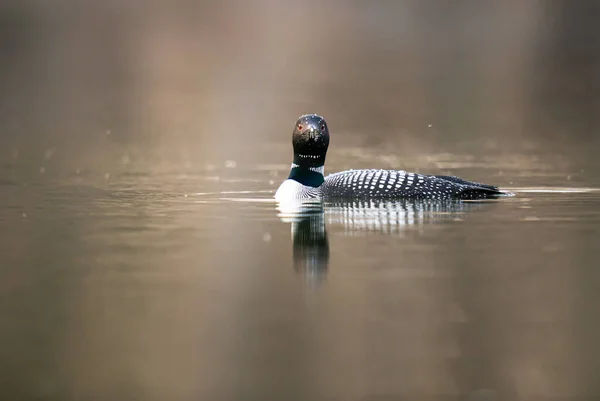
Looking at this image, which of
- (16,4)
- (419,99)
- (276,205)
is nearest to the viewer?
(276,205)

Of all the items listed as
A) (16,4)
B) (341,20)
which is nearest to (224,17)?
(341,20)

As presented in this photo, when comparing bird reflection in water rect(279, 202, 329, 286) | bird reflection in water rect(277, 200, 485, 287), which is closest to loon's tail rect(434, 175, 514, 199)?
bird reflection in water rect(277, 200, 485, 287)

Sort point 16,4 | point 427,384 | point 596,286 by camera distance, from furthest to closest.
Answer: point 16,4, point 596,286, point 427,384

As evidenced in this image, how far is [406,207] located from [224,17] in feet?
90.9

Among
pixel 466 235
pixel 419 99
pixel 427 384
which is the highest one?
pixel 419 99

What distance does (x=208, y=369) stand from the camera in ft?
14.9

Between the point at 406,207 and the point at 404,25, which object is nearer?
the point at 406,207

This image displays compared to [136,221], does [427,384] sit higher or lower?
lower

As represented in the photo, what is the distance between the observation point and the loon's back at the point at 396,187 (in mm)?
9445

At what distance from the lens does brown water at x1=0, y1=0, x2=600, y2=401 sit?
4.47m

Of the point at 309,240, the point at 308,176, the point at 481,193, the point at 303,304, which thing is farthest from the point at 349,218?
the point at 303,304

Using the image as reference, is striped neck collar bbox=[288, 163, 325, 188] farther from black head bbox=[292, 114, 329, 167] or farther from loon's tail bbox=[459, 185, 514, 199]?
loon's tail bbox=[459, 185, 514, 199]

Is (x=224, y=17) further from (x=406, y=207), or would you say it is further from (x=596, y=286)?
(x=596, y=286)

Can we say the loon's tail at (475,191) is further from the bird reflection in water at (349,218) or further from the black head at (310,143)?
the black head at (310,143)
